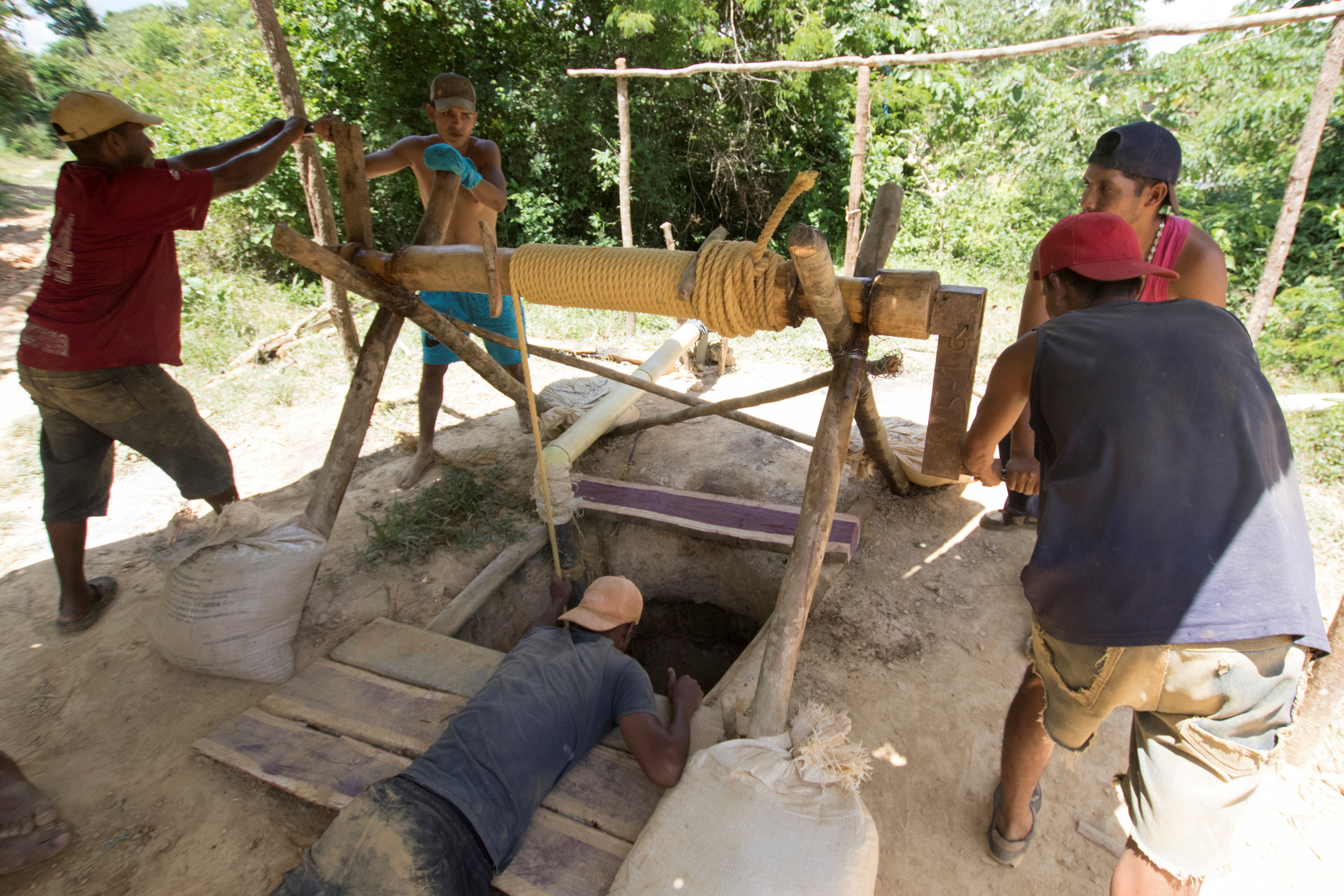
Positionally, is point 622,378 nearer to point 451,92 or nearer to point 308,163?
point 451,92

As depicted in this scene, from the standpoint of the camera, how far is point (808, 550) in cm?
208

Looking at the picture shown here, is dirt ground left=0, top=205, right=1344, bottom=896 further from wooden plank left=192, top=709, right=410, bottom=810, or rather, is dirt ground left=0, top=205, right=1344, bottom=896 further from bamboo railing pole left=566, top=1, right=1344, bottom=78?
bamboo railing pole left=566, top=1, right=1344, bottom=78

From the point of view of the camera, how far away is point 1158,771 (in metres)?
1.38

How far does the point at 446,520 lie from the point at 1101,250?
9.87ft

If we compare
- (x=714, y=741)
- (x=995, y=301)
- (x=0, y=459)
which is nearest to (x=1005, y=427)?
(x=714, y=741)

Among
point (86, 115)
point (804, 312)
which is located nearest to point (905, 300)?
point (804, 312)

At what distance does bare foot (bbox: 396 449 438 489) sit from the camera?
3.84 metres

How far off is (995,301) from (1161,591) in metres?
7.75

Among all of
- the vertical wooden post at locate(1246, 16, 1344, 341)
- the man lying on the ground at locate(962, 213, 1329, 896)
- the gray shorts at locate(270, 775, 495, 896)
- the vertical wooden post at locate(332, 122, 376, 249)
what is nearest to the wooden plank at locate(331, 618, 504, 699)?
the gray shorts at locate(270, 775, 495, 896)

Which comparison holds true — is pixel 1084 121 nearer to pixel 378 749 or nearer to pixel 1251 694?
pixel 1251 694

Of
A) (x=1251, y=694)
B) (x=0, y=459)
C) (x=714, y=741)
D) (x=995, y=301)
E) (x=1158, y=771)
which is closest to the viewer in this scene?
(x=1251, y=694)

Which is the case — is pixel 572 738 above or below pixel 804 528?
below

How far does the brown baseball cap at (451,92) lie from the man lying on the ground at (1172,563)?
9.95 feet

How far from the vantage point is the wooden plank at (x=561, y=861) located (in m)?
1.70
